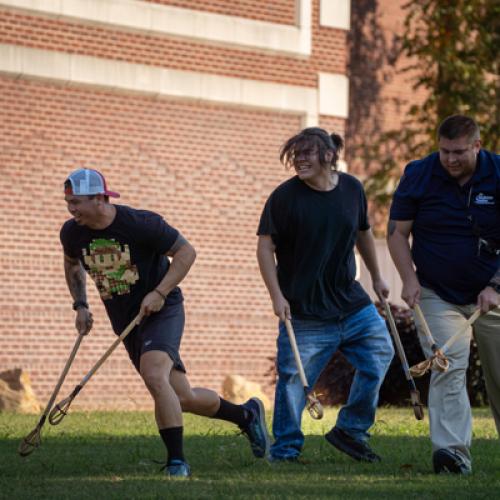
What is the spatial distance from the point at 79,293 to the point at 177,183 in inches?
345

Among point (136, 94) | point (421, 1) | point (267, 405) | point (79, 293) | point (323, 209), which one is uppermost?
point (421, 1)

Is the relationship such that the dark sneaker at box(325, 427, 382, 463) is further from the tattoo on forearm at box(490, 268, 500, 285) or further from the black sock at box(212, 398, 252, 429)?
the tattoo on forearm at box(490, 268, 500, 285)

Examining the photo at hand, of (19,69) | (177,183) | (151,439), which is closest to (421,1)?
(177,183)

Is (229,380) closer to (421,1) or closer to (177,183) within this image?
(177,183)

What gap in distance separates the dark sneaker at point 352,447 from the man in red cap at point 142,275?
1.05 meters

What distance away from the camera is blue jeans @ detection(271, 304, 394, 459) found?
8516 mm

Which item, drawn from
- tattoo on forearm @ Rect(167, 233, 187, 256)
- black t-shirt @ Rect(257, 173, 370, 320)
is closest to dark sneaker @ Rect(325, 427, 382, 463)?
black t-shirt @ Rect(257, 173, 370, 320)

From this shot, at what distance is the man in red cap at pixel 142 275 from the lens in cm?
770

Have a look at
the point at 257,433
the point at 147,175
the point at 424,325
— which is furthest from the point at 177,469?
the point at 147,175

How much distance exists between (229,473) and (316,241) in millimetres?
1548

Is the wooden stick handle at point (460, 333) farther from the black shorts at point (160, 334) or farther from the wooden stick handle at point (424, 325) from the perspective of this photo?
the black shorts at point (160, 334)

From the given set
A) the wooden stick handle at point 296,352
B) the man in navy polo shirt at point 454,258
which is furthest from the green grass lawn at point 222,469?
the wooden stick handle at point 296,352

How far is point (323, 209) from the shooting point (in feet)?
27.5

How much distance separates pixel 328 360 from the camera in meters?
8.64
